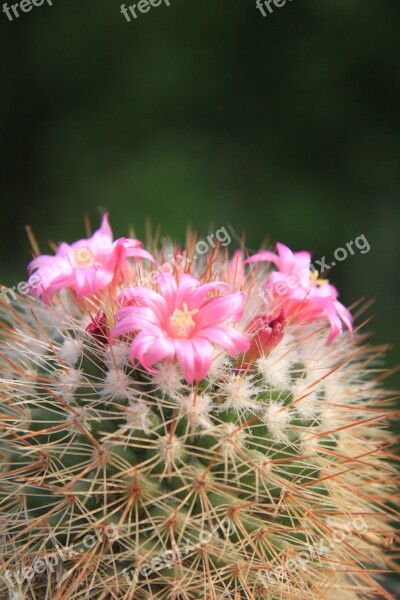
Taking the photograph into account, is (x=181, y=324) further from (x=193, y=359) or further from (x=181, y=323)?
(x=193, y=359)

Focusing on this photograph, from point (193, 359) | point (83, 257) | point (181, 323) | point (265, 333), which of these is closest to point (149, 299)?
point (181, 323)

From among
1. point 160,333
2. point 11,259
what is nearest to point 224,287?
point 160,333

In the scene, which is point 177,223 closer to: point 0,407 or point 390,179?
point 390,179

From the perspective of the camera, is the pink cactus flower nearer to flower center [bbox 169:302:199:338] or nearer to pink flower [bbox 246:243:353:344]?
pink flower [bbox 246:243:353:344]

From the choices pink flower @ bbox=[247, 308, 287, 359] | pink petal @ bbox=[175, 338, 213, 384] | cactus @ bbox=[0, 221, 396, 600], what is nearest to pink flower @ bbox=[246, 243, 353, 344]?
cactus @ bbox=[0, 221, 396, 600]

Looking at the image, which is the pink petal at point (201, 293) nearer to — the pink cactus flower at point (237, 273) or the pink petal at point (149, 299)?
the pink petal at point (149, 299)

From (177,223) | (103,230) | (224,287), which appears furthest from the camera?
(177,223)
